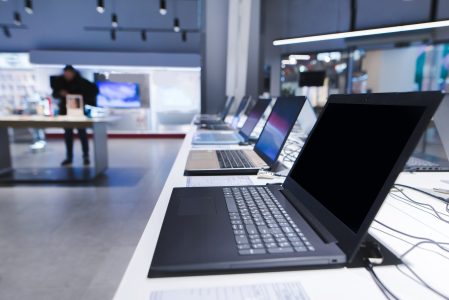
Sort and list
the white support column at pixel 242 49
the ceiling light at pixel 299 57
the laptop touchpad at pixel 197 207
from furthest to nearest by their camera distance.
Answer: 1. the ceiling light at pixel 299 57
2. the white support column at pixel 242 49
3. the laptop touchpad at pixel 197 207

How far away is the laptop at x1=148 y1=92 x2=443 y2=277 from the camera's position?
1.64 ft

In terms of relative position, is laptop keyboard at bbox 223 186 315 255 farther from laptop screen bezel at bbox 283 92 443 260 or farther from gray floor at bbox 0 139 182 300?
gray floor at bbox 0 139 182 300

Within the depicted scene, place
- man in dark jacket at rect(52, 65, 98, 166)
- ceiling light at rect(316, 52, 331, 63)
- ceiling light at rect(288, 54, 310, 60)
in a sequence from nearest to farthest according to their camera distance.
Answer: man in dark jacket at rect(52, 65, 98, 166) → ceiling light at rect(316, 52, 331, 63) → ceiling light at rect(288, 54, 310, 60)

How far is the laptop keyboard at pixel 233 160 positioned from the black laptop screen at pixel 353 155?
1.24 ft

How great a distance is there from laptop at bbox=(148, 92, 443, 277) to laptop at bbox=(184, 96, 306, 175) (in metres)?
0.34

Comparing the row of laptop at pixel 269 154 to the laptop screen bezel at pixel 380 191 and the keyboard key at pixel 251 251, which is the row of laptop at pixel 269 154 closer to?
the laptop screen bezel at pixel 380 191

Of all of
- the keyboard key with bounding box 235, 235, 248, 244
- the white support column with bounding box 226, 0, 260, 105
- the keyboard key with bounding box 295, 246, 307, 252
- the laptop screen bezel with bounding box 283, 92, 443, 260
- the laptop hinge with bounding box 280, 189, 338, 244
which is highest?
the white support column with bounding box 226, 0, 260, 105

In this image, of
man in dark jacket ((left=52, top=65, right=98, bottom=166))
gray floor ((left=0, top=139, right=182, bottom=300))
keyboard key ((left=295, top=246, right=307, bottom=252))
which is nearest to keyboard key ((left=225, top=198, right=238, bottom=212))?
keyboard key ((left=295, top=246, right=307, bottom=252))

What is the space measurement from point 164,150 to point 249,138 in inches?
182

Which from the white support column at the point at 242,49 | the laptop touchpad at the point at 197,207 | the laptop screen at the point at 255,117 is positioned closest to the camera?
the laptop touchpad at the point at 197,207

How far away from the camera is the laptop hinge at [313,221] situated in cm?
55

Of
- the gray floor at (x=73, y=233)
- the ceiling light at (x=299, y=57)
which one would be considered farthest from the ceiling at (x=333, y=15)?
the gray floor at (x=73, y=233)

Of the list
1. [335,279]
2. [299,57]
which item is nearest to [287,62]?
[299,57]

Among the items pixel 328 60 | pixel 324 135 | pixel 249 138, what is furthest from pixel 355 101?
pixel 328 60
